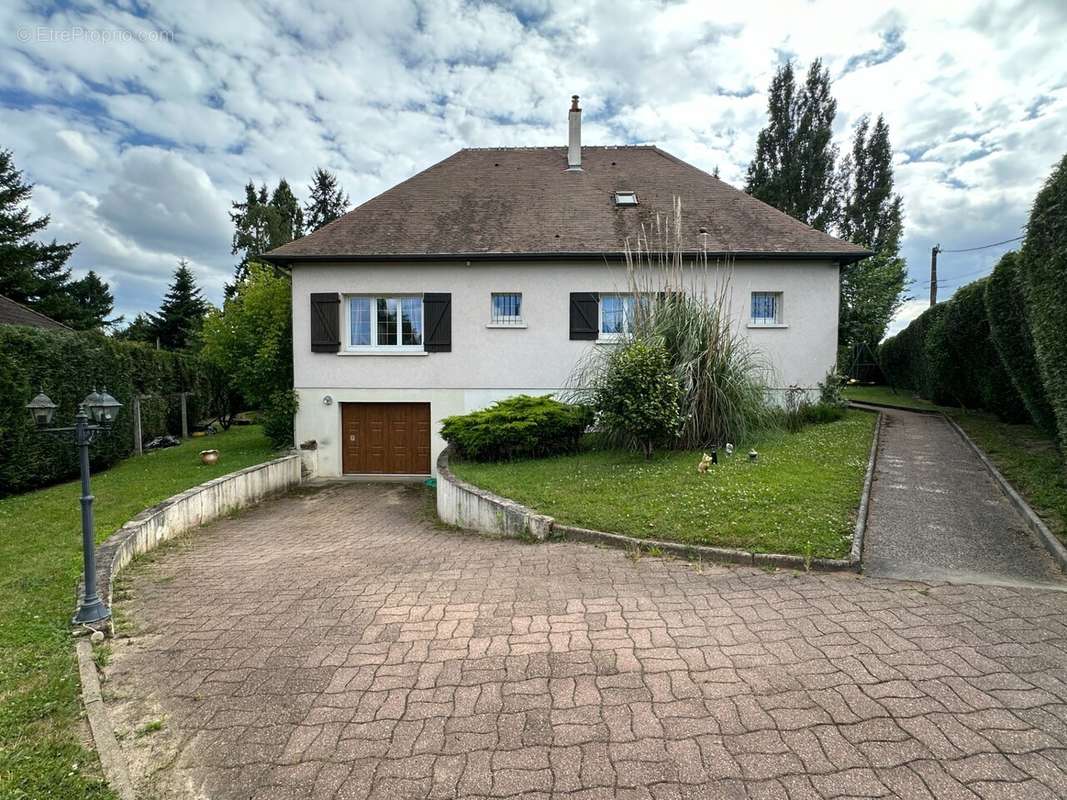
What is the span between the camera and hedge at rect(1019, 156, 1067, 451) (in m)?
5.23

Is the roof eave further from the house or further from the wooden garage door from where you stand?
the wooden garage door

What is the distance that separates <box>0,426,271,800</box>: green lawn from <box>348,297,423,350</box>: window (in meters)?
4.57

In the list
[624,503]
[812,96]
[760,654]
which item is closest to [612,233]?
[624,503]

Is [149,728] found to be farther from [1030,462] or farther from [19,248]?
[19,248]

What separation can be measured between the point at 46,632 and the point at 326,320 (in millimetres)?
8938

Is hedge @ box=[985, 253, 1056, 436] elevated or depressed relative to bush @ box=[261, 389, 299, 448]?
elevated

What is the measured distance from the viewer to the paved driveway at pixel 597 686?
222 centimetres

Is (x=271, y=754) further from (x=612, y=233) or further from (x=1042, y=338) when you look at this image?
(x=612, y=233)

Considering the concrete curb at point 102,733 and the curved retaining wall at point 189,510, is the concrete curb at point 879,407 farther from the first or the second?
the concrete curb at point 102,733

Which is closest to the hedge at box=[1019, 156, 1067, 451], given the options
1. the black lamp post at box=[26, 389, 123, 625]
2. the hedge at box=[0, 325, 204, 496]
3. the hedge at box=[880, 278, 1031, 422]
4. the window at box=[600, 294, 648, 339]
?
the hedge at box=[880, 278, 1031, 422]

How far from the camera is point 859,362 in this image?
2192 cm

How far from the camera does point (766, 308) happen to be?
11.6 metres

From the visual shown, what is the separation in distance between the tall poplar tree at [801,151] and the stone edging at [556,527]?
66.7 feet

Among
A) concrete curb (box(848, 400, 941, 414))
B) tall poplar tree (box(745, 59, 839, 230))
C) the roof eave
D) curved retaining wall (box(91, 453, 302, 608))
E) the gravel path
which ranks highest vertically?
tall poplar tree (box(745, 59, 839, 230))
